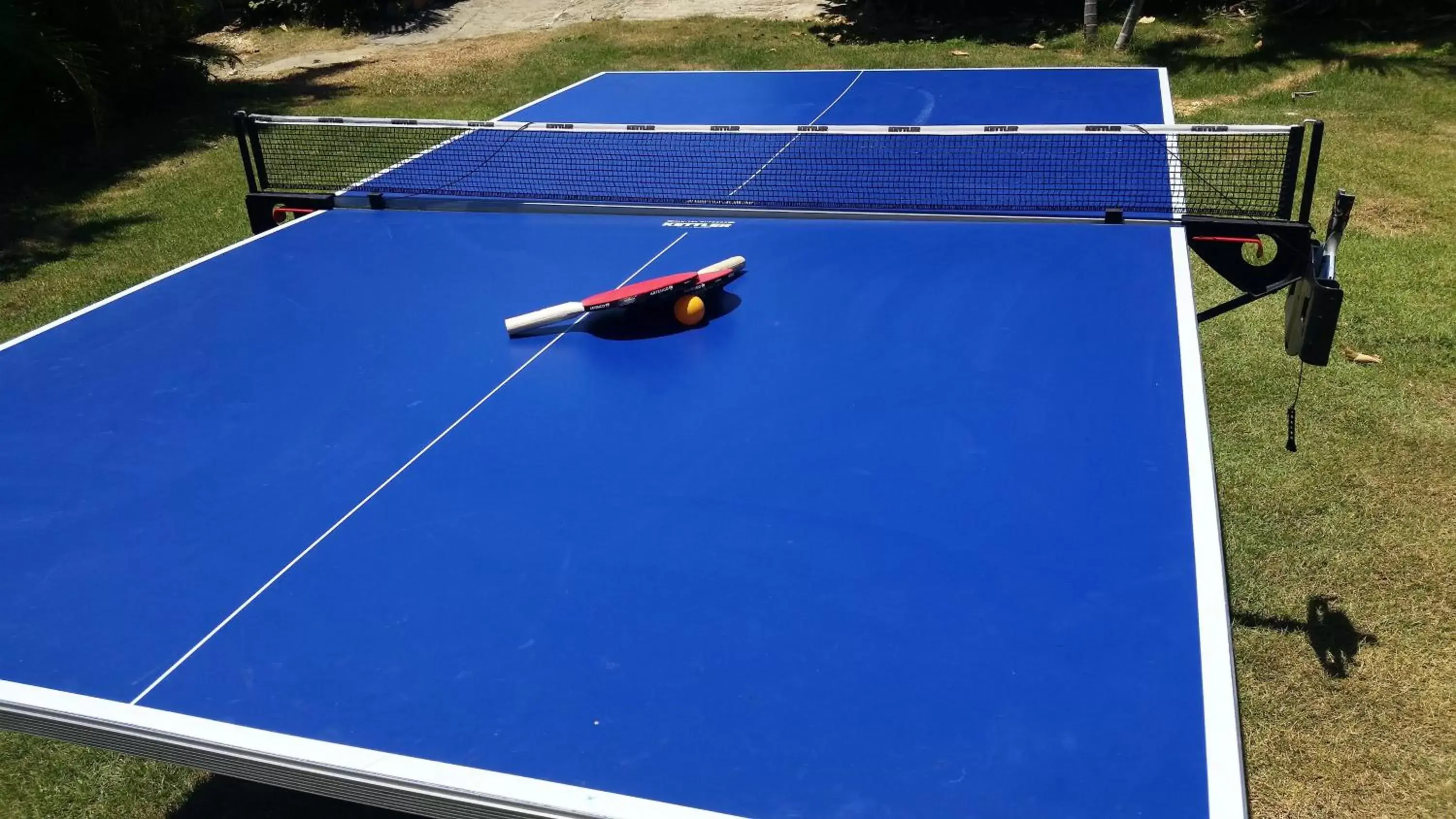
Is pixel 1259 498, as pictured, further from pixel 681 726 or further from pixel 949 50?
pixel 949 50

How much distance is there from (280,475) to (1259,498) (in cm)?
507

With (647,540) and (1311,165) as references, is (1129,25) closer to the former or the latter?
(1311,165)

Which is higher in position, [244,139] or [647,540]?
[244,139]

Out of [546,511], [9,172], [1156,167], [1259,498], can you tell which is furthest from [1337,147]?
[9,172]

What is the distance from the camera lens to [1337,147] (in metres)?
11.9

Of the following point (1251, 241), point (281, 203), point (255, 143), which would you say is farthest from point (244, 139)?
point (1251, 241)

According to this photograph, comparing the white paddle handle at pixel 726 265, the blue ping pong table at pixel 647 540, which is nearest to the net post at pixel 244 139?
the blue ping pong table at pixel 647 540

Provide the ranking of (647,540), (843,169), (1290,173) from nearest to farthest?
(647,540)
(1290,173)
(843,169)

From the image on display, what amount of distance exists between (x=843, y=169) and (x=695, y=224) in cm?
155

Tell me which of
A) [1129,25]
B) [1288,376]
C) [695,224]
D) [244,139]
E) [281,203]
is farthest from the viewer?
[1129,25]

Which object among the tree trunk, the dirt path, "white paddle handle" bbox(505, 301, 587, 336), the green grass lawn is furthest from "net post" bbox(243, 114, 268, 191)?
the dirt path

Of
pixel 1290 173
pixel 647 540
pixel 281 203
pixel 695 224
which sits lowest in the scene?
pixel 647 540

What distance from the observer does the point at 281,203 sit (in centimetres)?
693

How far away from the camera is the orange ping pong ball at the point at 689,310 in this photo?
496cm
